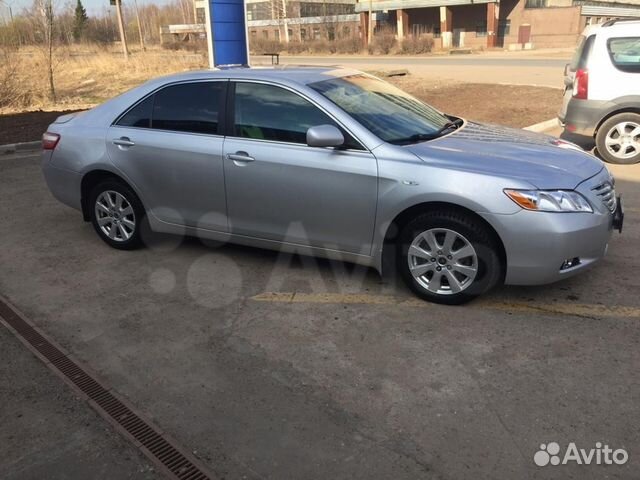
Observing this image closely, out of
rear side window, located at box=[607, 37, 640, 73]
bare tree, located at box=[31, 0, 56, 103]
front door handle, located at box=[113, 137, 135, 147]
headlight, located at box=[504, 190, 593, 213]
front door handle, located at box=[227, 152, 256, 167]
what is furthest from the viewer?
bare tree, located at box=[31, 0, 56, 103]

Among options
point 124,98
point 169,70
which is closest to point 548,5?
point 169,70

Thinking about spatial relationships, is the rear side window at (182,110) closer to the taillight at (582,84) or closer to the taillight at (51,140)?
the taillight at (51,140)

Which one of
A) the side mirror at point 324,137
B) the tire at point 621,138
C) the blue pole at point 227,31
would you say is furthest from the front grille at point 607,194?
the blue pole at point 227,31

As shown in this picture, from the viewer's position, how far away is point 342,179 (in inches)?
160

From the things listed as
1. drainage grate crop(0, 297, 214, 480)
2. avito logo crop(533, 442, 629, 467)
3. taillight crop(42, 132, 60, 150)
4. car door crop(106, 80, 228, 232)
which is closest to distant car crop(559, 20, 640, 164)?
car door crop(106, 80, 228, 232)

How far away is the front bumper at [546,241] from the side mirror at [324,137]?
1135 millimetres

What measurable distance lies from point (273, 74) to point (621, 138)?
5.74 meters

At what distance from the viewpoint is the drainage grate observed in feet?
8.69

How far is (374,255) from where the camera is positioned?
417cm

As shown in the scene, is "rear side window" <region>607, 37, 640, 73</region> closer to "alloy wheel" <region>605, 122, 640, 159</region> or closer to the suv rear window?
the suv rear window

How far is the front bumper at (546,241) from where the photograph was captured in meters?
3.62

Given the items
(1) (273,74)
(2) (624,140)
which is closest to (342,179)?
(1) (273,74)

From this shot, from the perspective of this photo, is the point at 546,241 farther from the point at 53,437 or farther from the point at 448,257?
the point at 53,437

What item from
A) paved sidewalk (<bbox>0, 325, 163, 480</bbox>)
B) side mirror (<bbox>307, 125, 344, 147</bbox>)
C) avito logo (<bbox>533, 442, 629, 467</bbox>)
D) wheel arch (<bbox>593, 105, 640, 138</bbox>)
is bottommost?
avito logo (<bbox>533, 442, 629, 467</bbox>)
